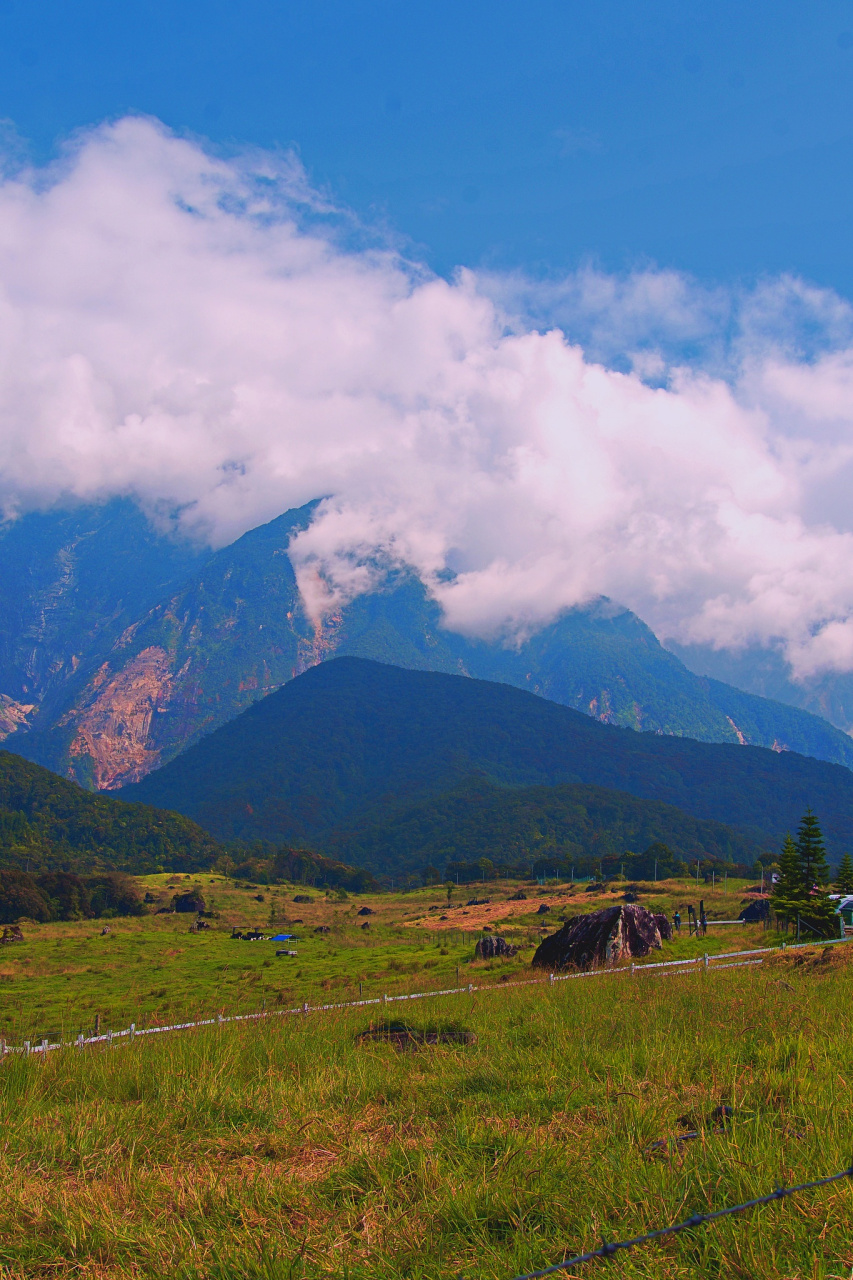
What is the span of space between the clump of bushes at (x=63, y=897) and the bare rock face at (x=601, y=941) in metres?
81.9

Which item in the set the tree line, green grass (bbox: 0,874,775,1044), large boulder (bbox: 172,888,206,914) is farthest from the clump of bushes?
the tree line

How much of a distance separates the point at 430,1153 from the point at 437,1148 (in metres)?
0.15

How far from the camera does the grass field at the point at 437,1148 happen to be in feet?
15.4

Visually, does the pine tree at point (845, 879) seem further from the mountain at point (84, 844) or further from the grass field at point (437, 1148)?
the mountain at point (84, 844)

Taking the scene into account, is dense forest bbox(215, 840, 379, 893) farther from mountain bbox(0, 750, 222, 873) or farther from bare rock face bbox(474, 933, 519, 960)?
bare rock face bbox(474, 933, 519, 960)

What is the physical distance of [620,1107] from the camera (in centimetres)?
684

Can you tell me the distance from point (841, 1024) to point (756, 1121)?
4.63 metres

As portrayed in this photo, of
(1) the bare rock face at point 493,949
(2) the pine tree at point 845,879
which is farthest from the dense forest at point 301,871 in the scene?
(2) the pine tree at point 845,879

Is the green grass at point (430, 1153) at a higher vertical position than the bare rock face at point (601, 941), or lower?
higher

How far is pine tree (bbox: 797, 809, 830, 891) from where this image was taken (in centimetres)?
4388

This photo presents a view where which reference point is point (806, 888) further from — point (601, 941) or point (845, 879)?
point (601, 941)

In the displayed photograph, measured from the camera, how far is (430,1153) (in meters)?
6.15

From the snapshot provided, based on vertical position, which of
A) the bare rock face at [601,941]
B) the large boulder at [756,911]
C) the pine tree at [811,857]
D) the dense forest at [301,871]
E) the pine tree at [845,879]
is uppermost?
the pine tree at [811,857]

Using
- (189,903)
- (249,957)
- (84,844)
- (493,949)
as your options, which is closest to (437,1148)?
(493,949)
